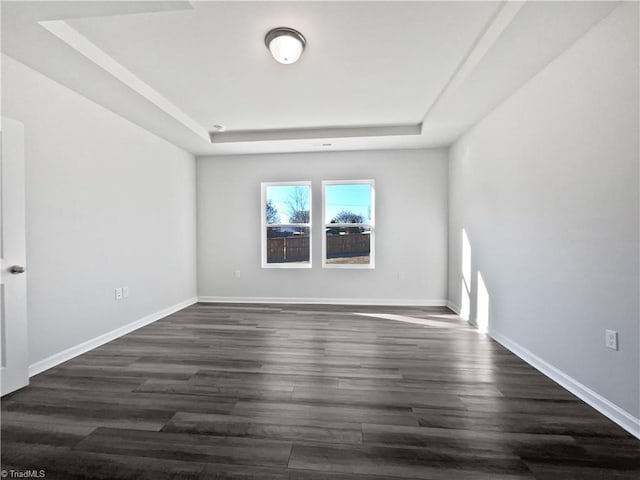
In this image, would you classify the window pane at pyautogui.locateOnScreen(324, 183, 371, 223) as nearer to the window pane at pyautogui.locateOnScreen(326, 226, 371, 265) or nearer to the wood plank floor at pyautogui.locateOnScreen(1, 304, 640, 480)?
the window pane at pyautogui.locateOnScreen(326, 226, 371, 265)

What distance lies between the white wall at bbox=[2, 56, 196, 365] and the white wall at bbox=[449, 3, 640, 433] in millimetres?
4075

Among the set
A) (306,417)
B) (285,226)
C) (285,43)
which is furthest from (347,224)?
(306,417)

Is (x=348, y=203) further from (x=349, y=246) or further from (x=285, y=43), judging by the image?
(x=285, y=43)

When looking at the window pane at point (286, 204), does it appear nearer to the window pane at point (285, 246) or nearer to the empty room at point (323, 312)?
the window pane at point (285, 246)

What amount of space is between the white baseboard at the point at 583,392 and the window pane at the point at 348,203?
2809mm

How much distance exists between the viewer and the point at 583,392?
209cm

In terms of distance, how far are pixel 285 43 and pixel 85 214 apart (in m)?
2.44

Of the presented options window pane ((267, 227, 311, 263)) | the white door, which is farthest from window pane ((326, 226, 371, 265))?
the white door

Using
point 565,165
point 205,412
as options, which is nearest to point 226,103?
point 205,412

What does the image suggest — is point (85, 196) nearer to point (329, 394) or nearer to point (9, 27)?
point (9, 27)

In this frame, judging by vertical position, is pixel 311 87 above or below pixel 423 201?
above

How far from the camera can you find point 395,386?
90.0 inches

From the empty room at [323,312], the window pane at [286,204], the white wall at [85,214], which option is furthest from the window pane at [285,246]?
the white wall at [85,214]

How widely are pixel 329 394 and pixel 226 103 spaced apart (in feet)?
10.0
